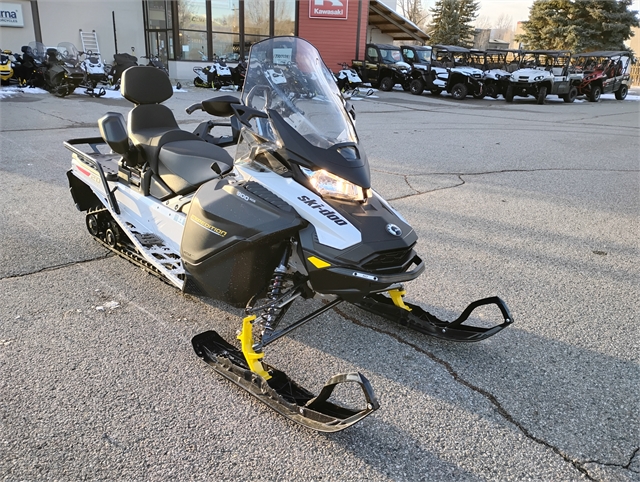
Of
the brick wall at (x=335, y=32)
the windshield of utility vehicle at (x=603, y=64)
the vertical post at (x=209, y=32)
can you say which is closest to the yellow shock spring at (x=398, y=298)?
the windshield of utility vehicle at (x=603, y=64)

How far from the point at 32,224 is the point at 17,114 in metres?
7.58

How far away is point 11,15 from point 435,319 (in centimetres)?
2208

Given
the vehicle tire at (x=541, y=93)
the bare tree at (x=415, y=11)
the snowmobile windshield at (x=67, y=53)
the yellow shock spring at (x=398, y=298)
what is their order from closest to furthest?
the yellow shock spring at (x=398, y=298), the snowmobile windshield at (x=67, y=53), the vehicle tire at (x=541, y=93), the bare tree at (x=415, y=11)

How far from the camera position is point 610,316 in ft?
10.9

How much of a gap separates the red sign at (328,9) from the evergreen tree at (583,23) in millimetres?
15430

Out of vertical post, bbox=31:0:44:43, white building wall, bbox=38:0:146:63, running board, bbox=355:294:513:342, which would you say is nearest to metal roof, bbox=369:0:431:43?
white building wall, bbox=38:0:146:63

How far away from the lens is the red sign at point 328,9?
23.1 m

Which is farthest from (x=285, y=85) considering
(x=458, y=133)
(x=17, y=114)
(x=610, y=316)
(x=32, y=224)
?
(x=17, y=114)

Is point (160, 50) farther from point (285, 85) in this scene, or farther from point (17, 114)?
point (285, 85)

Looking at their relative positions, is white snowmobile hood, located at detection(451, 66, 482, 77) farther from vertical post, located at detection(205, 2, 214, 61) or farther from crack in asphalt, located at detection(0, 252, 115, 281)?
crack in asphalt, located at detection(0, 252, 115, 281)

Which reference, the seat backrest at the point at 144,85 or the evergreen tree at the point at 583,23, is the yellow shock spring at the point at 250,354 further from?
the evergreen tree at the point at 583,23

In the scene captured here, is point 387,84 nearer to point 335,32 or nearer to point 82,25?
point 335,32

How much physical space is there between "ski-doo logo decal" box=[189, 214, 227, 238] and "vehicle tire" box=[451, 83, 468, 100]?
1823 centimetres

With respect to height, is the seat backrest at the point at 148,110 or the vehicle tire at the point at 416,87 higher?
the seat backrest at the point at 148,110
